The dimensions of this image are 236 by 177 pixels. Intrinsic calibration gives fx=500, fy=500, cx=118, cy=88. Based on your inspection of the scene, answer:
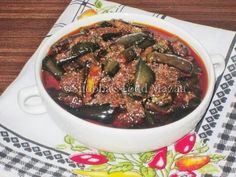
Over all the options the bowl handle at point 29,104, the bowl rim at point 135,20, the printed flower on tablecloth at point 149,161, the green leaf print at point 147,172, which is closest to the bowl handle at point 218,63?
the bowl rim at point 135,20

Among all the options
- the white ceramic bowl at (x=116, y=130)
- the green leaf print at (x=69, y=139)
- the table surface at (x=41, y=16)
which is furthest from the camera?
the table surface at (x=41, y=16)

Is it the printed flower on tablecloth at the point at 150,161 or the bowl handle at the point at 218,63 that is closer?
the printed flower on tablecloth at the point at 150,161

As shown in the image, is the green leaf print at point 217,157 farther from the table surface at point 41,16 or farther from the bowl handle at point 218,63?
the table surface at point 41,16

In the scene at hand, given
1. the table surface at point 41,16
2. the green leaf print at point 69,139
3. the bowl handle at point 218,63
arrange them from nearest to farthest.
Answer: the green leaf print at point 69,139 → the bowl handle at point 218,63 → the table surface at point 41,16

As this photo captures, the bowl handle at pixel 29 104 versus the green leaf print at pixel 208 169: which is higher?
the green leaf print at pixel 208 169

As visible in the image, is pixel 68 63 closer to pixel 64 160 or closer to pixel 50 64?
pixel 50 64

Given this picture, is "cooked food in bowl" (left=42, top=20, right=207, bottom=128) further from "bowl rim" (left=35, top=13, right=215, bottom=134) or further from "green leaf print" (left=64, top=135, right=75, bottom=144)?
"green leaf print" (left=64, top=135, right=75, bottom=144)
